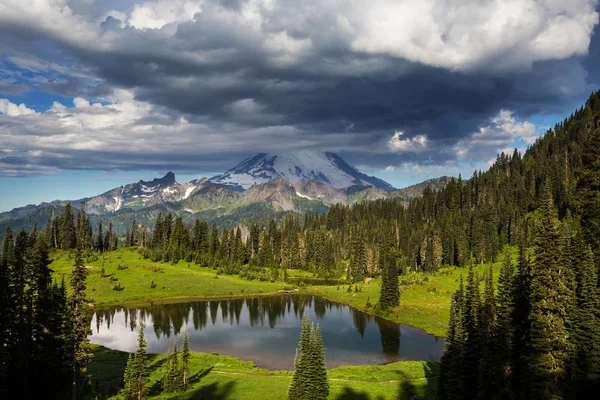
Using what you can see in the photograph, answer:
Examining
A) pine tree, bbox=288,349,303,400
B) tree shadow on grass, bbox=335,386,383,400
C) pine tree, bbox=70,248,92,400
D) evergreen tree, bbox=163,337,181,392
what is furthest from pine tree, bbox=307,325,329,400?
pine tree, bbox=70,248,92,400

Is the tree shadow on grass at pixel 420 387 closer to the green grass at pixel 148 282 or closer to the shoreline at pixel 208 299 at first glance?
the shoreline at pixel 208 299

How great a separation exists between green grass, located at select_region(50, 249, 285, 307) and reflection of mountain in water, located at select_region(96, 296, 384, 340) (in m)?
9.44

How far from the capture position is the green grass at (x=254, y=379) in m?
57.1

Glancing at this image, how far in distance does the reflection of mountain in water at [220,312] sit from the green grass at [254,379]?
98.4 ft

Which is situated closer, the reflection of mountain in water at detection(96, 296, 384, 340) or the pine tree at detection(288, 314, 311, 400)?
the pine tree at detection(288, 314, 311, 400)

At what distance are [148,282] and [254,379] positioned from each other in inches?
4150

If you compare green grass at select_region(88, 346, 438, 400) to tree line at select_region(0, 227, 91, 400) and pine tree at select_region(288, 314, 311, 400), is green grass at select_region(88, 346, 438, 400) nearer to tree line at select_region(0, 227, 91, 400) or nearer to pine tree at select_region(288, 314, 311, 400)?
pine tree at select_region(288, 314, 311, 400)

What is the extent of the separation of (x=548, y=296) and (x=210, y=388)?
148 feet

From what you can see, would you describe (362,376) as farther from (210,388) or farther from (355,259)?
(355,259)

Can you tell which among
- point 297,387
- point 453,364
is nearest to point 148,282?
point 297,387

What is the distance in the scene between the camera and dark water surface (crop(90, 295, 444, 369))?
290ft

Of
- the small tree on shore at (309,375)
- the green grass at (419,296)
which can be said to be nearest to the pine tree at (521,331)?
the small tree on shore at (309,375)

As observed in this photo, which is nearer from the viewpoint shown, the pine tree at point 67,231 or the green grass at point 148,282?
the green grass at point 148,282

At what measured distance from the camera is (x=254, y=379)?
65.6m
